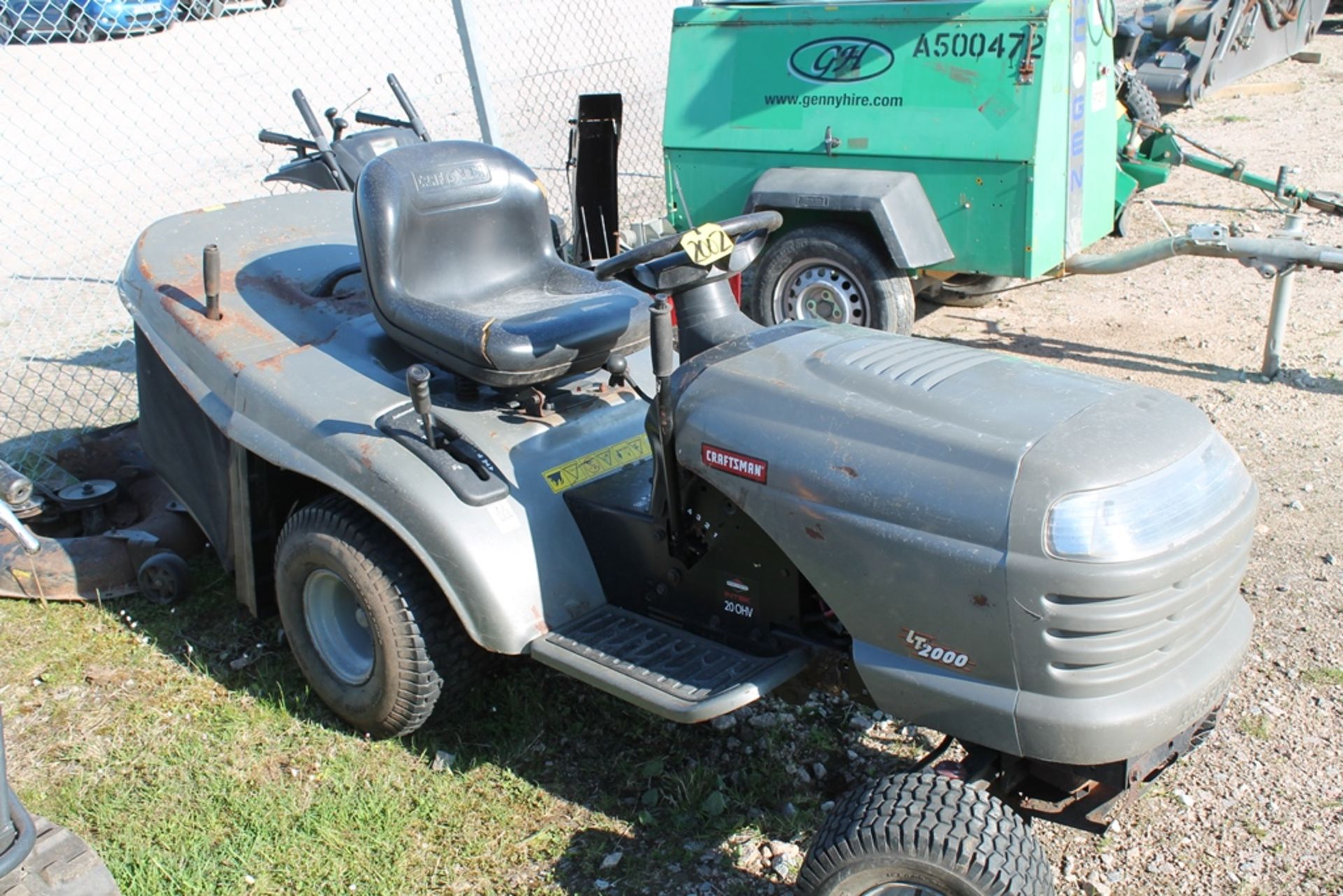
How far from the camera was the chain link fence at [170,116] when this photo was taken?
6.76 metres

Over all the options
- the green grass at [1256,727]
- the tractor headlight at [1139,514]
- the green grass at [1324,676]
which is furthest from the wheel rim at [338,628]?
the green grass at [1324,676]

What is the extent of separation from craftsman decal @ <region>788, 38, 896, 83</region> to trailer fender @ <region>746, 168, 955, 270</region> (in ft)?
1.53

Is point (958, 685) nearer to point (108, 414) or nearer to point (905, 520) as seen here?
point (905, 520)

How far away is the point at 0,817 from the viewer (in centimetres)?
225

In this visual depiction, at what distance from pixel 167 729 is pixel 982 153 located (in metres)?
4.24

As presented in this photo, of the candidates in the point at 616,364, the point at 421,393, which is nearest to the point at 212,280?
the point at 421,393

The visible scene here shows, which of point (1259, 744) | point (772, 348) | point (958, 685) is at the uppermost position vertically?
point (772, 348)

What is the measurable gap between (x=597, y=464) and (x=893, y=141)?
3283mm

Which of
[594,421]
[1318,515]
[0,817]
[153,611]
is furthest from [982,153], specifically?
[0,817]

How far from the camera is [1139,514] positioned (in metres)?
2.30

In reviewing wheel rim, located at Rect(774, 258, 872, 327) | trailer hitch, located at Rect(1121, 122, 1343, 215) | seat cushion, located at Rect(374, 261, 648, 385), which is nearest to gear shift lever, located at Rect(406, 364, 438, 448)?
seat cushion, located at Rect(374, 261, 648, 385)

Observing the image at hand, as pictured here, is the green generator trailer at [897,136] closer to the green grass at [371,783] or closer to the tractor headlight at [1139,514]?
the green grass at [371,783]

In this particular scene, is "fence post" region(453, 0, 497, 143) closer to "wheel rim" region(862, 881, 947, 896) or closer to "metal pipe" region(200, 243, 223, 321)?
"metal pipe" region(200, 243, 223, 321)

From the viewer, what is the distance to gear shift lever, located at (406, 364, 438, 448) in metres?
3.03
